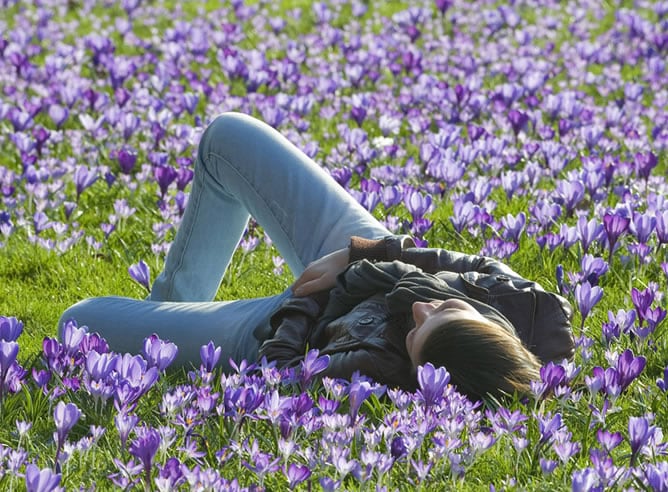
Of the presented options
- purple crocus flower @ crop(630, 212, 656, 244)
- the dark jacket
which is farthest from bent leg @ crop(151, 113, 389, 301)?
purple crocus flower @ crop(630, 212, 656, 244)

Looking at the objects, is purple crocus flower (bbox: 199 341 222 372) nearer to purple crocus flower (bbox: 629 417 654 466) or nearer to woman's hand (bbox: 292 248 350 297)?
woman's hand (bbox: 292 248 350 297)

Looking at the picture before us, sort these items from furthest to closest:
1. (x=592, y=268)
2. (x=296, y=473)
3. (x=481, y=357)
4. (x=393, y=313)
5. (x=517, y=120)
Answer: (x=517, y=120) → (x=592, y=268) → (x=393, y=313) → (x=481, y=357) → (x=296, y=473)

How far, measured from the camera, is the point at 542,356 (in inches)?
154

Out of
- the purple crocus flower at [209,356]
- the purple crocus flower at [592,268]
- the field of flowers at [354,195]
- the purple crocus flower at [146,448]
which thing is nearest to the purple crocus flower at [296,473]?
the field of flowers at [354,195]

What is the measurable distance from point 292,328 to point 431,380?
872 mm

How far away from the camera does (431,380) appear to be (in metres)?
3.35

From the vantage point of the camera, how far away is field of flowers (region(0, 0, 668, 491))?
3.26 m

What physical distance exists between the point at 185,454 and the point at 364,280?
1005mm

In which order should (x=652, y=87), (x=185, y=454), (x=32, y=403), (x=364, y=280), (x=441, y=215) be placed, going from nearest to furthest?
(x=185, y=454), (x=32, y=403), (x=364, y=280), (x=441, y=215), (x=652, y=87)

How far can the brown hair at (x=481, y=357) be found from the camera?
3.50 m

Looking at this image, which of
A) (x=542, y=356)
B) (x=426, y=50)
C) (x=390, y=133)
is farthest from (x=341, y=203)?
(x=426, y=50)

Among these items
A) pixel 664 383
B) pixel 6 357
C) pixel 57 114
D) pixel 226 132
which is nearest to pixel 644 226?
pixel 664 383

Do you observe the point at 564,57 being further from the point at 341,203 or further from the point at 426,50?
the point at 341,203

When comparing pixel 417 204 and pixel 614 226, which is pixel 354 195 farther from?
pixel 614 226
